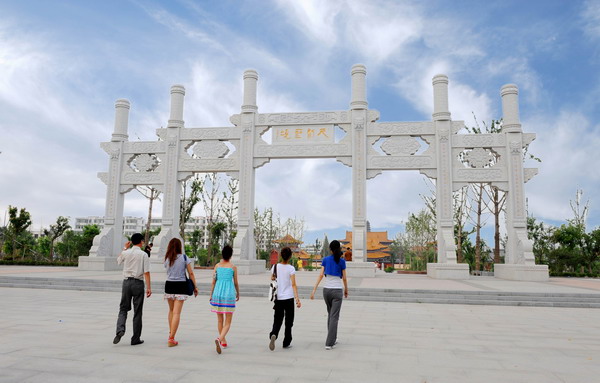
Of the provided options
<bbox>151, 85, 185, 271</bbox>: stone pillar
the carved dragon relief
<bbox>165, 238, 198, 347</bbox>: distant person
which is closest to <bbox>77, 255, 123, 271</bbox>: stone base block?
<bbox>151, 85, 185, 271</bbox>: stone pillar

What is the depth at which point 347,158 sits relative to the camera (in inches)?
558

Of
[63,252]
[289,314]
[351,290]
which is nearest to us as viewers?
[289,314]

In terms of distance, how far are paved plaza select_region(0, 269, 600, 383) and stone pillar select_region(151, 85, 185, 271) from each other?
6851 millimetres

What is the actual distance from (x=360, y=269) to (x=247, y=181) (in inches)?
188

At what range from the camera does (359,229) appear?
1368 centimetres

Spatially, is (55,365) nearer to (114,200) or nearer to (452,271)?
(452,271)

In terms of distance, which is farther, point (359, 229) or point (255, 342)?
point (359, 229)

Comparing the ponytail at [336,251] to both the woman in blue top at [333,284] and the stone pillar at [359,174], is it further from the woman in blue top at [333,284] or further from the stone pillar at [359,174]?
the stone pillar at [359,174]

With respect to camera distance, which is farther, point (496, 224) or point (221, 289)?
point (496, 224)

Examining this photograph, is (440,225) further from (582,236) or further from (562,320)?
(582,236)

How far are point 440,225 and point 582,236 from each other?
10265 millimetres

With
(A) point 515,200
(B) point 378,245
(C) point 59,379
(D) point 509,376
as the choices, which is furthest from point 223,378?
(B) point 378,245

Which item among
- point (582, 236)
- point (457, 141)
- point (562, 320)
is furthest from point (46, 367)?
point (582, 236)

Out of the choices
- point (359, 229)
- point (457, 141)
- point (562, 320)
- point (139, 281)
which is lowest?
point (562, 320)
